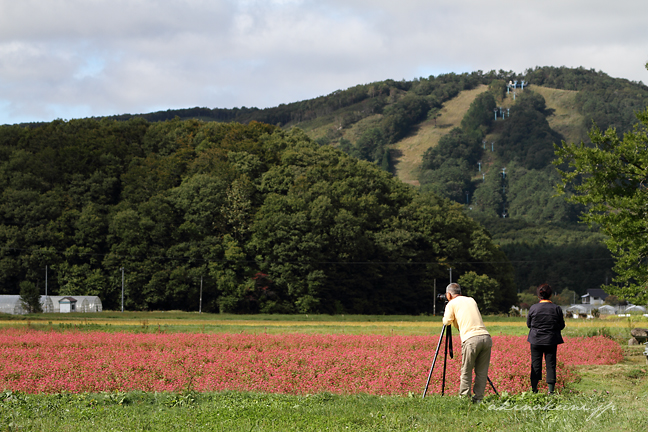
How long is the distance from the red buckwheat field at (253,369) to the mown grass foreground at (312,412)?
2151 mm

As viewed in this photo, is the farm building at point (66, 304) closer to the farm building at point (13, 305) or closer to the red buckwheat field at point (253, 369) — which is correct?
the farm building at point (13, 305)

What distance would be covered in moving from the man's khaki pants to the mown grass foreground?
0.27 meters

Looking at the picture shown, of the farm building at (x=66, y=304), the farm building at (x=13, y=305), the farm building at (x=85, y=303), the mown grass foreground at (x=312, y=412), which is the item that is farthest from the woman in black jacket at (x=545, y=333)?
the farm building at (x=85, y=303)

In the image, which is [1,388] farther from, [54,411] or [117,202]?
[117,202]

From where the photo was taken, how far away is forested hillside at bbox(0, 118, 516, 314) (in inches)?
3324

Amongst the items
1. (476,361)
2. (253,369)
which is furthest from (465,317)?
(253,369)

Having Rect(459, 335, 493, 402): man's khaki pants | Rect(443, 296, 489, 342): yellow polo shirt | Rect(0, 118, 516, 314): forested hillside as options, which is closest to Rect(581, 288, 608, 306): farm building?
Rect(0, 118, 516, 314): forested hillside

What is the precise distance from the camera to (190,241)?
89.7m

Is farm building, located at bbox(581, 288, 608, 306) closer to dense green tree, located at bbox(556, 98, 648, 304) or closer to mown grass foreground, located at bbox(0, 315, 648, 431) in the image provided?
dense green tree, located at bbox(556, 98, 648, 304)

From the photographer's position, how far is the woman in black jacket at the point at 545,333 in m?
12.9

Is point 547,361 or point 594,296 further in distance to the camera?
point 594,296

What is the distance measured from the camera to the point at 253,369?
1680cm

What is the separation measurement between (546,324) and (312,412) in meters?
5.04

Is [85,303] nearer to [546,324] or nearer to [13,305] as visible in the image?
[13,305]
